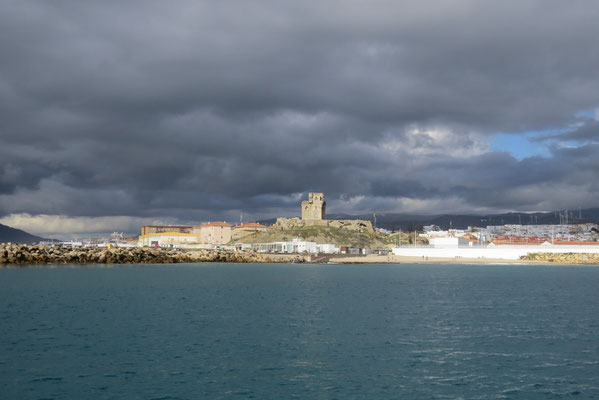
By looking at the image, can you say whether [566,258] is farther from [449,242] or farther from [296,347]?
[296,347]

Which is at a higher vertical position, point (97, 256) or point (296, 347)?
point (97, 256)

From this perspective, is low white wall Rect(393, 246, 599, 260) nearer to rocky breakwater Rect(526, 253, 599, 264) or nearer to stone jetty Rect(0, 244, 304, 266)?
rocky breakwater Rect(526, 253, 599, 264)

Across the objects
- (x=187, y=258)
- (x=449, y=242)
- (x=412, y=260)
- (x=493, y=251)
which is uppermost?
(x=449, y=242)

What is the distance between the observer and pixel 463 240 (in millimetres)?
186125

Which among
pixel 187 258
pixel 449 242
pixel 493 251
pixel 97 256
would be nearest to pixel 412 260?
pixel 449 242

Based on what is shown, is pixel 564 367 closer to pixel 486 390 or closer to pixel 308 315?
pixel 486 390

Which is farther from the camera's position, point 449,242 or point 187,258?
point 449,242

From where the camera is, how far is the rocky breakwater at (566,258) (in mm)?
147250

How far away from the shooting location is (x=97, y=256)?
13925cm

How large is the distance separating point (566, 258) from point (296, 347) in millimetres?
141266

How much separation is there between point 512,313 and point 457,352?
19283 millimetres

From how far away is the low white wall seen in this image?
156 meters

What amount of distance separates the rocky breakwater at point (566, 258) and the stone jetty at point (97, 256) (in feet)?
268

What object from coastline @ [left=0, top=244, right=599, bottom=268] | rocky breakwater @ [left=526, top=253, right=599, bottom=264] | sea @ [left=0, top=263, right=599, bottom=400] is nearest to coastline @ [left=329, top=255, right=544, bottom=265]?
coastline @ [left=0, top=244, right=599, bottom=268]
